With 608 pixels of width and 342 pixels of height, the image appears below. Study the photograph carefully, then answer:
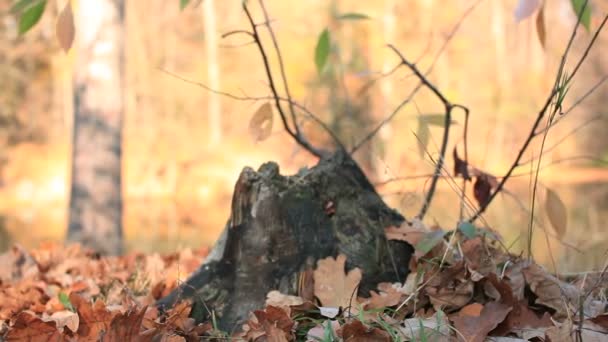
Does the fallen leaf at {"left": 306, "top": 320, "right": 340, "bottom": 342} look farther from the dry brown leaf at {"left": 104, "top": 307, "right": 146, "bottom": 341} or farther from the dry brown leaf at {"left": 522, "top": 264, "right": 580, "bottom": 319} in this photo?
the dry brown leaf at {"left": 522, "top": 264, "right": 580, "bottom": 319}

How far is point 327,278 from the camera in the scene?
173 centimetres

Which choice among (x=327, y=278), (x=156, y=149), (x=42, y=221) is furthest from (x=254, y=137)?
(x=156, y=149)

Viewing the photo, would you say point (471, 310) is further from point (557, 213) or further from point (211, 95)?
point (211, 95)

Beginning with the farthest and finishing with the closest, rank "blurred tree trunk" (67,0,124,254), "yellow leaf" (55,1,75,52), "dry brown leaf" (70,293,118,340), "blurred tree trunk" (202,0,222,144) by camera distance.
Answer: "blurred tree trunk" (202,0,222,144) < "blurred tree trunk" (67,0,124,254) < "yellow leaf" (55,1,75,52) < "dry brown leaf" (70,293,118,340)

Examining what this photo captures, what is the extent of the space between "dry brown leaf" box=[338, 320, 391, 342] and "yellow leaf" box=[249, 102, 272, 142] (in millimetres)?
808

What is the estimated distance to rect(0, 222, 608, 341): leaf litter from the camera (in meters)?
1.42

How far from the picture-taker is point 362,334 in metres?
1.38

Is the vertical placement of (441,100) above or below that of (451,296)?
above

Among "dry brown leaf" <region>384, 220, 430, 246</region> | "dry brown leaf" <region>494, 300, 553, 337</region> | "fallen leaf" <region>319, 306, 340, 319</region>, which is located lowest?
"dry brown leaf" <region>494, 300, 553, 337</region>

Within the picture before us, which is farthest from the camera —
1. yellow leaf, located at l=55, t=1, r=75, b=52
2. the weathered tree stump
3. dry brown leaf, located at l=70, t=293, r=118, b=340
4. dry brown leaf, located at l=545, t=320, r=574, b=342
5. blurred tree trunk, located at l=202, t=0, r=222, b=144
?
blurred tree trunk, located at l=202, t=0, r=222, b=144

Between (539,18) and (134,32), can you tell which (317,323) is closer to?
(539,18)


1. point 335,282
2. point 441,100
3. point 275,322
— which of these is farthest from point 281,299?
point 441,100

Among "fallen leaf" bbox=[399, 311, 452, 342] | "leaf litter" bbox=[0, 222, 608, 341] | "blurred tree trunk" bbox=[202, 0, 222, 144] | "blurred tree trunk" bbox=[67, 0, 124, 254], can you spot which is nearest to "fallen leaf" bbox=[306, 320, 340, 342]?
"leaf litter" bbox=[0, 222, 608, 341]

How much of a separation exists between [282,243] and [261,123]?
1.33 feet
